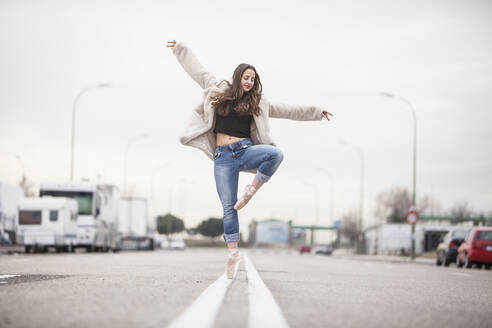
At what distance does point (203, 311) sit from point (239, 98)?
322 cm

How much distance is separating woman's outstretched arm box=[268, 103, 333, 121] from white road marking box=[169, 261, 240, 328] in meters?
2.29

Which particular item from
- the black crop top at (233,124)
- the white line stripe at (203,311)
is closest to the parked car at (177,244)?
the black crop top at (233,124)

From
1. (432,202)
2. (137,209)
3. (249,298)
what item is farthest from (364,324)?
(432,202)

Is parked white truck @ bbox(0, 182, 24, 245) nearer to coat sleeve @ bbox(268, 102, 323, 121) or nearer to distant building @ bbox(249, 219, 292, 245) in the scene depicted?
coat sleeve @ bbox(268, 102, 323, 121)

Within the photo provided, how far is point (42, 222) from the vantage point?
31359 mm

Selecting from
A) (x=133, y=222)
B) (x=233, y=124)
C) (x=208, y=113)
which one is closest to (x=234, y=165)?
(x=233, y=124)

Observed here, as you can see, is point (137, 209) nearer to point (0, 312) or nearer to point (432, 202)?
point (0, 312)

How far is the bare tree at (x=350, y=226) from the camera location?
136 meters

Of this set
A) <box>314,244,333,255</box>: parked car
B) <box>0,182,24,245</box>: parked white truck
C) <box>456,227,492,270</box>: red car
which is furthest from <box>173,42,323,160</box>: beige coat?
<box>314,244,333,255</box>: parked car

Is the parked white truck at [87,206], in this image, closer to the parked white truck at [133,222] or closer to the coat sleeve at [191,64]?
the parked white truck at [133,222]

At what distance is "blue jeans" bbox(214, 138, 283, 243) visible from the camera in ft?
25.1

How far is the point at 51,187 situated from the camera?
33.9 meters

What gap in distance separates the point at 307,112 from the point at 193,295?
2.99 m

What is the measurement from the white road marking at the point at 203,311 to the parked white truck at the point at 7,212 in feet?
110
